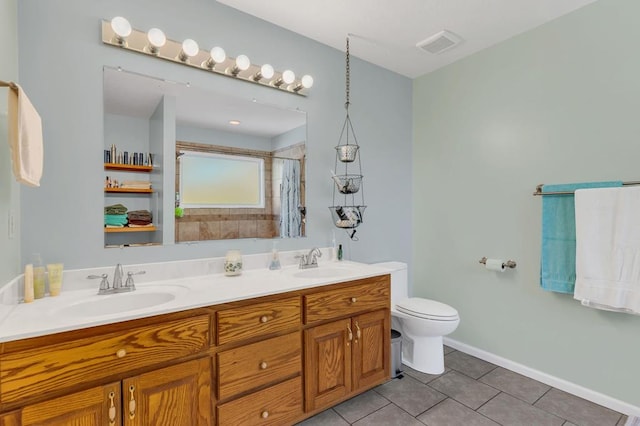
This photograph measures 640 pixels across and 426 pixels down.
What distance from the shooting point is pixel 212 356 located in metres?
1.43

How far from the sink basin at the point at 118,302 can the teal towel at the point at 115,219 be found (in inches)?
15.3

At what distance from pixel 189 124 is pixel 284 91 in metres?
0.73

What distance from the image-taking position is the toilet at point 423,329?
2.28 meters

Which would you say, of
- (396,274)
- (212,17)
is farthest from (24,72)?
(396,274)

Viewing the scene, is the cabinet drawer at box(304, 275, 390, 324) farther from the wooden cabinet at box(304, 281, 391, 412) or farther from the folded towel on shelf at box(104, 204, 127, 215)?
the folded towel on shelf at box(104, 204, 127, 215)

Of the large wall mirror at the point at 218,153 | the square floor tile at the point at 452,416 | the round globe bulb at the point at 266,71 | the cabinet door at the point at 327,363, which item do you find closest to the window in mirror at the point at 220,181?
the large wall mirror at the point at 218,153

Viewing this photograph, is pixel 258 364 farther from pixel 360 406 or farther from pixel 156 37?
pixel 156 37

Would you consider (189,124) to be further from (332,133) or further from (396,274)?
(396,274)

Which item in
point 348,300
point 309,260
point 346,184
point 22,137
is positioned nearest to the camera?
point 22,137

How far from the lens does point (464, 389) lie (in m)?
2.17

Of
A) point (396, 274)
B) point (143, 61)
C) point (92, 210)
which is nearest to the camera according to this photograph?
point (92, 210)

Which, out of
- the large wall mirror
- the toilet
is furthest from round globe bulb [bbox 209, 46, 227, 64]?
the toilet

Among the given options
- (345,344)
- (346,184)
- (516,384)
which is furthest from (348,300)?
(516,384)

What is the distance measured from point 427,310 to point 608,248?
1.14 m
